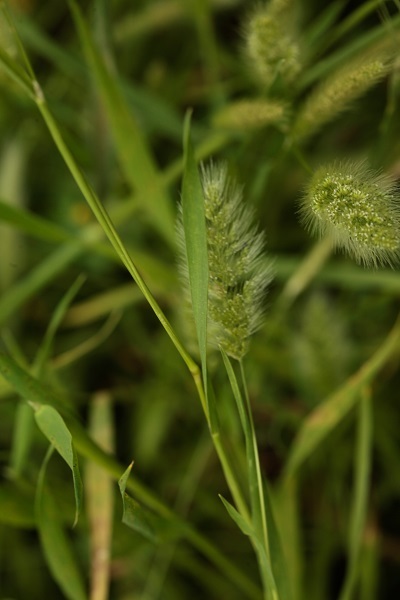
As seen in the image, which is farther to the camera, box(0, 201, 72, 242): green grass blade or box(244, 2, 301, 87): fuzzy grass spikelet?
box(0, 201, 72, 242): green grass blade

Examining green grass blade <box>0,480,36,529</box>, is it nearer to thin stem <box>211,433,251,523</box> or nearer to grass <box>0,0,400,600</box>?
grass <box>0,0,400,600</box>

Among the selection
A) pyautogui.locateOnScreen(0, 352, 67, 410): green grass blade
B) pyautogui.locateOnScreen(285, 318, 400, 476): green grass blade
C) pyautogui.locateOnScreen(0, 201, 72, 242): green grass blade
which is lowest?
pyautogui.locateOnScreen(0, 352, 67, 410): green grass blade

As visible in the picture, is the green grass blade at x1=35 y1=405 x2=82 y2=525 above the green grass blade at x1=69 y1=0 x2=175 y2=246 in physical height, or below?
below

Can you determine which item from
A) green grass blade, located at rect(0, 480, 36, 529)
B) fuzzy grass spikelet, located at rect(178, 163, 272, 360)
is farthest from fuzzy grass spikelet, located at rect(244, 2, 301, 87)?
green grass blade, located at rect(0, 480, 36, 529)

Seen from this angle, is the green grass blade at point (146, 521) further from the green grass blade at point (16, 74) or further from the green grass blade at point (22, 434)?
the green grass blade at point (16, 74)

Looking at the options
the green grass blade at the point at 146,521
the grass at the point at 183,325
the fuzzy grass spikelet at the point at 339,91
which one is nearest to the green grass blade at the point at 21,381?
the grass at the point at 183,325

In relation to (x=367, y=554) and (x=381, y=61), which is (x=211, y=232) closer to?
(x=381, y=61)

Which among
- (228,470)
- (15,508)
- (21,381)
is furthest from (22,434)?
A: (228,470)
